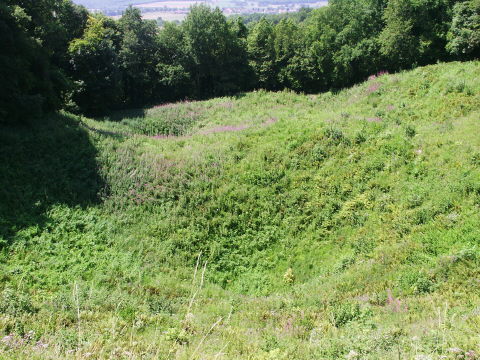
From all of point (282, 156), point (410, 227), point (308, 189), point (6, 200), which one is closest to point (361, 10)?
point (282, 156)

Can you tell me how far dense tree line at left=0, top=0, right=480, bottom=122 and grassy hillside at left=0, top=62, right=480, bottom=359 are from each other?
14.6ft

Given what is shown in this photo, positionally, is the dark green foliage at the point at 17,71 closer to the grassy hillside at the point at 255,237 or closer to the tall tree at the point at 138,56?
the grassy hillside at the point at 255,237

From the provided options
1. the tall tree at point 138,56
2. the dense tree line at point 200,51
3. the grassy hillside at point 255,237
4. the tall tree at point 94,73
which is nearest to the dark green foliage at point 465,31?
the dense tree line at point 200,51

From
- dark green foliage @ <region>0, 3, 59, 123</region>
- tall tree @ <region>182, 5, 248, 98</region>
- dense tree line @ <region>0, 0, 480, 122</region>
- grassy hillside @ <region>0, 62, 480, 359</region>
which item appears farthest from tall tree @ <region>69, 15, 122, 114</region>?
grassy hillside @ <region>0, 62, 480, 359</region>

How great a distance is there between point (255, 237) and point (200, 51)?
31544 mm

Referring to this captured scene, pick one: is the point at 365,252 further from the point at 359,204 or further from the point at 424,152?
the point at 424,152

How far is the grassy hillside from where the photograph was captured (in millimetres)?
6465

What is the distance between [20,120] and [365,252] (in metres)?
19.2

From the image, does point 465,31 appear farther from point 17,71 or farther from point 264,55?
point 17,71

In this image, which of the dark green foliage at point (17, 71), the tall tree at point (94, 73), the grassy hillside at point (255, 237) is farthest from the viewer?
the tall tree at point (94, 73)

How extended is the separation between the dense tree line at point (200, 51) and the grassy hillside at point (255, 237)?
14.6ft

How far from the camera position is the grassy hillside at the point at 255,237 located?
6.46m

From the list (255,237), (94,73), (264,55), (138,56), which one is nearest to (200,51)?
(138,56)

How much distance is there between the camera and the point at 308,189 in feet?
50.2
